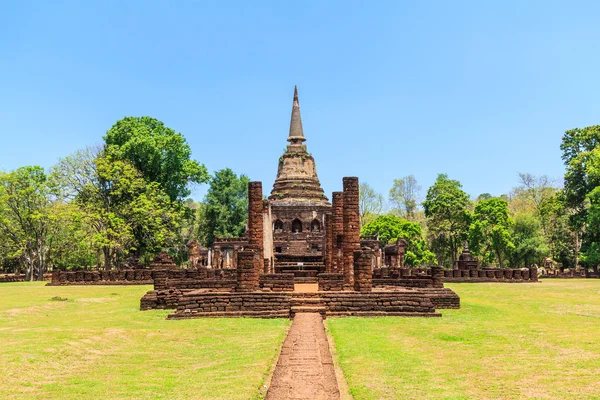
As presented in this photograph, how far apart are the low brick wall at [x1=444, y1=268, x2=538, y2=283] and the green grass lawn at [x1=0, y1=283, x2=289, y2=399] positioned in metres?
21.6

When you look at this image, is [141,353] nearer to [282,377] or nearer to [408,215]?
[282,377]

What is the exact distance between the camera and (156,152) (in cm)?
4322

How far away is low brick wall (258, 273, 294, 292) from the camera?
17.9 metres

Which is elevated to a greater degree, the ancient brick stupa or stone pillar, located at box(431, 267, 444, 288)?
the ancient brick stupa

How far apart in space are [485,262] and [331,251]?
32008mm

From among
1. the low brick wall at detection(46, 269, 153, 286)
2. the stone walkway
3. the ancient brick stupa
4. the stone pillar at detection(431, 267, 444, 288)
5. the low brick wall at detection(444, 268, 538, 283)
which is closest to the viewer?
the stone walkway

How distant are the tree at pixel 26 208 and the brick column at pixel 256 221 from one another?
70.7 feet

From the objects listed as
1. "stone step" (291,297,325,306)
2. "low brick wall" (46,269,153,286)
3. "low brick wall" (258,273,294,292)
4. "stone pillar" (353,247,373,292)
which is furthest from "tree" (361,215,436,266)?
"stone step" (291,297,325,306)

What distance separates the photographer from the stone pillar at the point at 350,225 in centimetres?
1966

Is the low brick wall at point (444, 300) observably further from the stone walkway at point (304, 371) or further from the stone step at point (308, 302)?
the stone walkway at point (304, 371)

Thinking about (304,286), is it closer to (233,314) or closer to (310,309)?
(310,309)

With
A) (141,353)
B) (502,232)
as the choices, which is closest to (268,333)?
(141,353)

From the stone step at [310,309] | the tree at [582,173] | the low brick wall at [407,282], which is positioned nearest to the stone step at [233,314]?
the stone step at [310,309]

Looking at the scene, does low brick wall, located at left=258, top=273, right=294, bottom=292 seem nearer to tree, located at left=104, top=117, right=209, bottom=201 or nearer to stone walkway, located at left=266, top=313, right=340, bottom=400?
stone walkway, located at left=266, top=313, right=340, bottom=400
